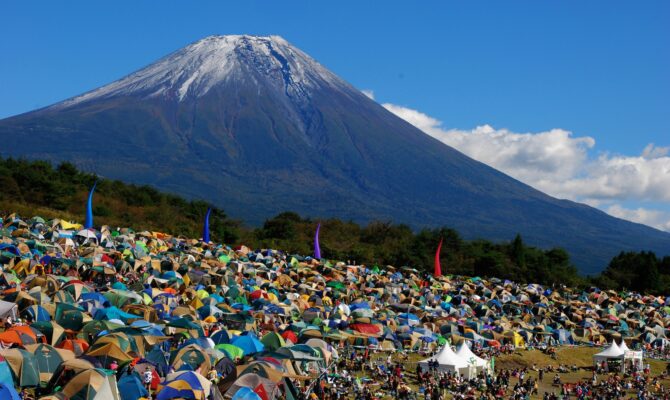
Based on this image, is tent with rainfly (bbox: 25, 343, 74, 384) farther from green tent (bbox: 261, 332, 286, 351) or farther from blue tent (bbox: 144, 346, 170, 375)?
green tent (bbox: 261, 332, 286, 351)

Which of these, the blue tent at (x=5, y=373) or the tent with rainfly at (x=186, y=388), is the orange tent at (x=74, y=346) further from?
the tent with rainfly at (x=186, y=388)

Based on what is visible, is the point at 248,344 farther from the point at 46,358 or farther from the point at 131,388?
the point at 131,388

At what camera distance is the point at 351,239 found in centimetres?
6719

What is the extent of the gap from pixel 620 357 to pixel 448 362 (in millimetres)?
7229

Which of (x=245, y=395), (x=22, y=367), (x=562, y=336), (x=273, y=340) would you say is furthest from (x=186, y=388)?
(x=562, y=336)

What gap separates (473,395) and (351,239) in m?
49.6

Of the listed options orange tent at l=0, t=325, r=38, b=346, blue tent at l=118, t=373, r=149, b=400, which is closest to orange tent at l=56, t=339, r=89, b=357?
orange tent at l=0, t=325, r=38, b=346

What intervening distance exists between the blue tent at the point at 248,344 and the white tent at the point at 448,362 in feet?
15.5

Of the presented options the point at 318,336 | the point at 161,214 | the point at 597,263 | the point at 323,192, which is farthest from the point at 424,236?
the point at 597,263

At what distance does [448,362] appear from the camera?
→ 19.7 meters

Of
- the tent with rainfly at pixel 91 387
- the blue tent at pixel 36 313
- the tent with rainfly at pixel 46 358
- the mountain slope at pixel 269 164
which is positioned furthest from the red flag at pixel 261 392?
the mountain slope at pixel 269 164

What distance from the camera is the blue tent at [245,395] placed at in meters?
13.3

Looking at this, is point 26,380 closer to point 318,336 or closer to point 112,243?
point 318,336

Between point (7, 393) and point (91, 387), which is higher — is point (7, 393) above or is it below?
below
